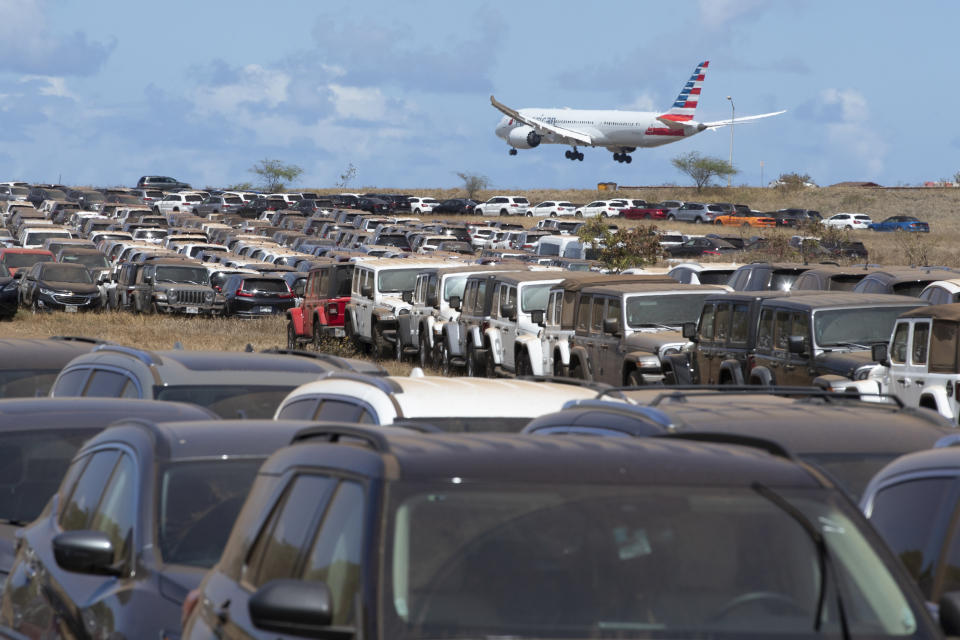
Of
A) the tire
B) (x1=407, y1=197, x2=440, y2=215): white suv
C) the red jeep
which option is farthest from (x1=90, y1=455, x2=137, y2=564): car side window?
(x1=407, y1=197, x2=440, y2=215): white suv

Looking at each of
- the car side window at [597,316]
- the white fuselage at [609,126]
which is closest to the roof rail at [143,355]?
the car side window at [597,316]

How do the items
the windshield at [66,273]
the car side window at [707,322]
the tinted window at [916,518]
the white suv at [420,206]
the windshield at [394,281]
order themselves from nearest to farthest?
1. the tinted window at [916,518]
2. the car side window at [707,322]
3. the windshield at [394,281]
4. the windshield at [66,273]
5. the white suv at [420,206]

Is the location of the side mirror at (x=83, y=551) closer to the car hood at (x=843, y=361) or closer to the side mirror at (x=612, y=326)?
the car hood at (x=843, y=361)

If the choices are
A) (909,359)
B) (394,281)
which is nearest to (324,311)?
(394,281)

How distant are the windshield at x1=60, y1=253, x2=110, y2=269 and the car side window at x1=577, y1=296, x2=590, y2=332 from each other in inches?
921

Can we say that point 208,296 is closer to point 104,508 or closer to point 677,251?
point 677,251

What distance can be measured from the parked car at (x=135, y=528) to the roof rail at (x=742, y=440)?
82.5 inches

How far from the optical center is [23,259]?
42594mm

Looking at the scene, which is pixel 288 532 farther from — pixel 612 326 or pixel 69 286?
pixel 69 286

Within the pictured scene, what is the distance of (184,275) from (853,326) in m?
23.7

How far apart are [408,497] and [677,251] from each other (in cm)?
5051

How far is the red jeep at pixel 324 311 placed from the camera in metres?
30.9

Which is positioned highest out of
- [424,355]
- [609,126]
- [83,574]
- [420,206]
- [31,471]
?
[609,126]

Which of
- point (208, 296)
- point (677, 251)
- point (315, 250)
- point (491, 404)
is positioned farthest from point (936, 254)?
point (491, 404)
